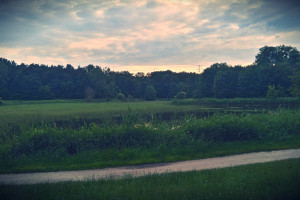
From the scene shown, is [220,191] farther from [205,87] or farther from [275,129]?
[205,87]

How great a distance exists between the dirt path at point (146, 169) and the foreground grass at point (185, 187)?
4.16 ft

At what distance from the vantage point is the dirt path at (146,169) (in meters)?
9.62

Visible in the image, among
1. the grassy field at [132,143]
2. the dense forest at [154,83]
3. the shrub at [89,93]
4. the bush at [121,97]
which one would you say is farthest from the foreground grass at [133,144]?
the bush at [121,97]

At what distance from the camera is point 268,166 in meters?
9.43

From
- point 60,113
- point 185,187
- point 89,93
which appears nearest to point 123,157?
point 185,187

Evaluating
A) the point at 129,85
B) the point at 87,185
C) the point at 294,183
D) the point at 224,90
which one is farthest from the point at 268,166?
the point at 129,85

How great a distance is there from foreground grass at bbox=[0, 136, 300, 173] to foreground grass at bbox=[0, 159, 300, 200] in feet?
12.1

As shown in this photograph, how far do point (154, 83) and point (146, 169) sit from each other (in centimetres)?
12469

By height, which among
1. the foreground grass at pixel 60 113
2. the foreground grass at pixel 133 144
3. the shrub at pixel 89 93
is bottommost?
the foreground grass at pixel 60 113

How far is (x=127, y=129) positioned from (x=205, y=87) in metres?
90.5

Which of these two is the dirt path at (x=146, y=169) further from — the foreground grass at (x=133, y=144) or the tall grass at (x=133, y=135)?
the tall grass at (x=133, y=135)

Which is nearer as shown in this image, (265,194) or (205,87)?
(265,194)

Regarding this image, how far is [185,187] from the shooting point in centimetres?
727

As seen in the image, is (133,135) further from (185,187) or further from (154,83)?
(154,83)
